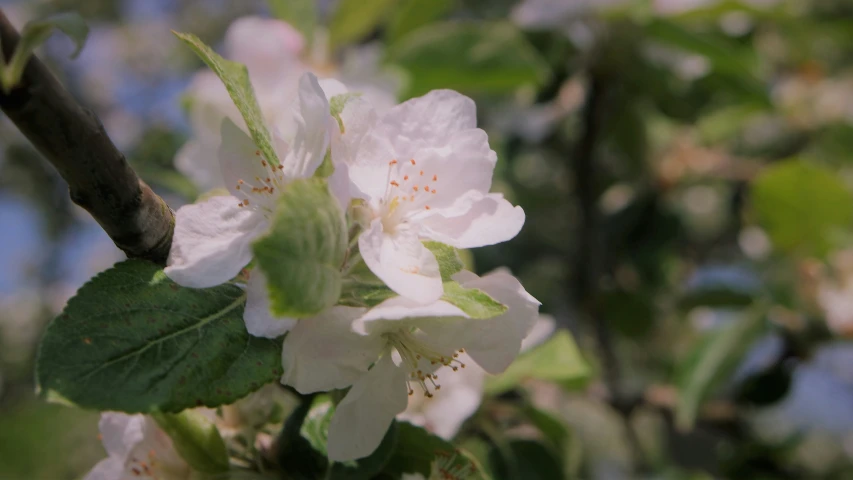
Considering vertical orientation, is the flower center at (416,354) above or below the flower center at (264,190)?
below

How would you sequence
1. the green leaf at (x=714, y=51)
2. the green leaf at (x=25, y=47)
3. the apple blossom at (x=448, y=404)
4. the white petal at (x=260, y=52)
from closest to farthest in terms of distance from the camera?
1. the green leaf at (x=25, y=47)
2. the apple blossom at (x=448, y=404)
3. the white petal at (x=260, y=52)
4. the green leaf at (x=714, y=51)

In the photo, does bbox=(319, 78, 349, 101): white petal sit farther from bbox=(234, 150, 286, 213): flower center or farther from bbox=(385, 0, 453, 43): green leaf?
bbox=(385, 0, 453, 43): green leaf

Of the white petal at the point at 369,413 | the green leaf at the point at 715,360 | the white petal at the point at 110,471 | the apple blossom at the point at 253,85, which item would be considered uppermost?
the apple blossom at the point at 253,85

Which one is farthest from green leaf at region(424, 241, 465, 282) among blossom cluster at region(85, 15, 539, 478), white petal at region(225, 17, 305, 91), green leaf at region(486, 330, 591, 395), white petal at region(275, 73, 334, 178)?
white petal at region(225, 17, 305, 91)

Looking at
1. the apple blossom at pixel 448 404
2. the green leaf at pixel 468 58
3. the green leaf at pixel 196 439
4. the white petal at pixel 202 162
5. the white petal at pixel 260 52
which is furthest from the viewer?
the green leaf at pixel 468 58

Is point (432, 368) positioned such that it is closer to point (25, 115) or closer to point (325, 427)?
point (325, 427)

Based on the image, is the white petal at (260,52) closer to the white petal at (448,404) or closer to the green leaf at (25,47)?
the white petal at (448,404)

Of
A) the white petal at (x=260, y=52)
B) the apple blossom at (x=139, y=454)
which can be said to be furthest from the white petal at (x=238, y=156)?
the white petal at (x=260, y=52)
